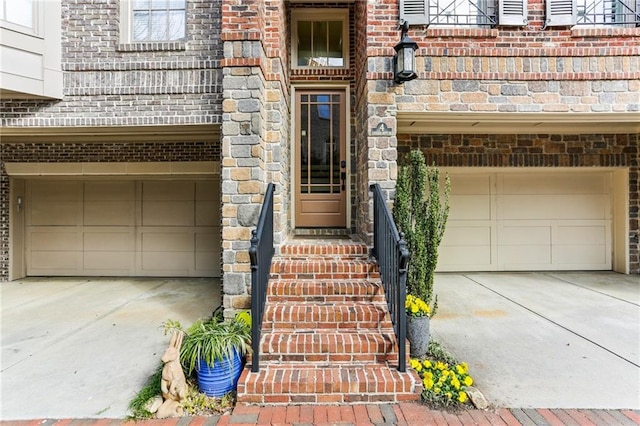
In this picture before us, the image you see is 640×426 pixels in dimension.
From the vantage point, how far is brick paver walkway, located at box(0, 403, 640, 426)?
2020 mm

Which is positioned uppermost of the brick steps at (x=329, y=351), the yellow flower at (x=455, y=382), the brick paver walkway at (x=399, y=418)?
the brick steps at (x=329, y=351)

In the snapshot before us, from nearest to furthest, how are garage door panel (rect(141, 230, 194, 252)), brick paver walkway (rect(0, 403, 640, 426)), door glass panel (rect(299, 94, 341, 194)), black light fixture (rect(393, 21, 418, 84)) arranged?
brick paver walkway (rect(0, 403, 640, 426)) < black light fixture (rect(393, 21, 418, 84)) < door glass panel (rect(299, 94, 341, 194)) < garage door panel (rect(141, 230, 194, 252))

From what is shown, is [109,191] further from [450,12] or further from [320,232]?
[450,12]

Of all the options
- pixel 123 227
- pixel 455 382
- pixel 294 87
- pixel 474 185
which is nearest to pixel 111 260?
pixel 123 227

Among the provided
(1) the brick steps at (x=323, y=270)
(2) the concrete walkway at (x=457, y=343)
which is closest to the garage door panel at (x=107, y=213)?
(2) the concrete walkway at (x=457, y=343)

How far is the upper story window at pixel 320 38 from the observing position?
4633 millimetres

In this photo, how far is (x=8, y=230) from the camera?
5.82 metres

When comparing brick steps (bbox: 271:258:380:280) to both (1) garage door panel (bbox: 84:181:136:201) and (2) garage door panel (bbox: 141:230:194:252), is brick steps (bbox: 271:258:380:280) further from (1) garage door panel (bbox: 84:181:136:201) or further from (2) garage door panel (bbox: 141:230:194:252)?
(1) garage door panel (bbox: 84:181:136:201)

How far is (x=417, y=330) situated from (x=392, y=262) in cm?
64

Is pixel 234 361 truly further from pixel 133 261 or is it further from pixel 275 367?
pixel 133 261

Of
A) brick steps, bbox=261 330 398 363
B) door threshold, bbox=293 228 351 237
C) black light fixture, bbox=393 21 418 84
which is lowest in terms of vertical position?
brick steps, bbox=261 330 398 363

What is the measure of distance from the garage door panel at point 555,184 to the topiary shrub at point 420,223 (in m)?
3.59

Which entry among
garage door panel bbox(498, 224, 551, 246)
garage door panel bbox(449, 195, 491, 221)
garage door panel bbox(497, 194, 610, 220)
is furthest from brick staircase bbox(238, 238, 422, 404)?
garage door panel bbox(497, 194, 610, 220)

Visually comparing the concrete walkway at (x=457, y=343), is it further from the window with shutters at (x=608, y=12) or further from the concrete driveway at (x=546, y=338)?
the window with shutters at (x=608, y=12)
